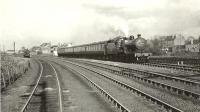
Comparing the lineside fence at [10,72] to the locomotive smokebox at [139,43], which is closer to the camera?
the lineside fence at [10,72]

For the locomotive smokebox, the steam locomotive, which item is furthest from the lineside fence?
the locomotive smokebox

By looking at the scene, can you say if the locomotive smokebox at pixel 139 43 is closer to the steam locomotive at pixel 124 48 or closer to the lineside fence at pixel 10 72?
the steam locomotive at pixel 124 48

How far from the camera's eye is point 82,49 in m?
59.9

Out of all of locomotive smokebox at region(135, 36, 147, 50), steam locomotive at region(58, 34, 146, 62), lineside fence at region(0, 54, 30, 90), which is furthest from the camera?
steam locomotive at region(58, 34, 146, 62)

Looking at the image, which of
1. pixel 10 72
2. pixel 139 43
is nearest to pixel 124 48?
pixel 139 43

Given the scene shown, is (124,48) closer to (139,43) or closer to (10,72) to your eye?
(139,43)

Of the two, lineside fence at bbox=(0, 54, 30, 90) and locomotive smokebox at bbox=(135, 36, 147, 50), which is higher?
locomotive smokebox at bbox=(135, 36, 147, 50)

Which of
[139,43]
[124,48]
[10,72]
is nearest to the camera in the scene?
[10,72]

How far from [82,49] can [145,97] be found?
47196mm

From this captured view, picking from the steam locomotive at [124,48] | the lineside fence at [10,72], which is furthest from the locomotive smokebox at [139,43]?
the lineside fence at [10,72]

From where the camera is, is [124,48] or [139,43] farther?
[124,48]

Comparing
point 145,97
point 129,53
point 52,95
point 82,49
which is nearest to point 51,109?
point 52,95

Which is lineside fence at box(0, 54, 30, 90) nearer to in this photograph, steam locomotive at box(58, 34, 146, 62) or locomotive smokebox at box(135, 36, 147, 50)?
steam locomotive at box(58, 34, 146, 62)

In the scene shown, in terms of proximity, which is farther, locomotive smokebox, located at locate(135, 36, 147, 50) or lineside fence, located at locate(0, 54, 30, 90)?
locomotive smokebox, located at locate(135, 36, 147, 50)
